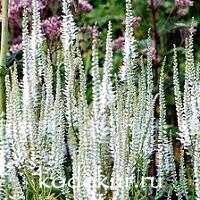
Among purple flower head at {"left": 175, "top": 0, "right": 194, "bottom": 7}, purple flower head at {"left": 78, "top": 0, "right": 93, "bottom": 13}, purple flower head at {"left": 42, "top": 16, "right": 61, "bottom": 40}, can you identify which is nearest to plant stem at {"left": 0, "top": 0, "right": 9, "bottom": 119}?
purple flower head at {"left": 42, "top": 16, "right": 61, "bottom": 40}

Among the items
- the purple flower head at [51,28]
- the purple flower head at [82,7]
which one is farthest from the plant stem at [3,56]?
the purple flower head at [82,7]

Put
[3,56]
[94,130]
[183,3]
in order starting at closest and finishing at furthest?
[94,130] → [3,56] → [183,3]

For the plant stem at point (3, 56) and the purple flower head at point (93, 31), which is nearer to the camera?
the plant stem at point (3, 56)

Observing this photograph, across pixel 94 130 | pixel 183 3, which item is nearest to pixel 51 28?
pixel 183 3

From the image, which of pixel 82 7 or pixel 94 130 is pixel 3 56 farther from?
pixel 94 130

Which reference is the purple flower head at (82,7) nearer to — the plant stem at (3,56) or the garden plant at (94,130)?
the plant stem at (3,56)

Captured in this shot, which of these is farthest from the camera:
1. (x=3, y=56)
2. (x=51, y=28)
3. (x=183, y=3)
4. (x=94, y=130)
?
(x=183, y=3)

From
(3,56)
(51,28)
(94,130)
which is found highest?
(51,28)

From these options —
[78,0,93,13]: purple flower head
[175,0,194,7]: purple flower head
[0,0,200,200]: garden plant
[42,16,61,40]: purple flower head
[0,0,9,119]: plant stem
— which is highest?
[175,0,194,7]: purple flower head

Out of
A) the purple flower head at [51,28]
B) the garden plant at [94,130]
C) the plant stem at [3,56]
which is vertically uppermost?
the purple flower head at [51,28]

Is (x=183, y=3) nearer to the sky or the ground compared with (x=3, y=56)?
nearer to the sky

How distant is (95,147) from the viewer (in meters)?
1.51

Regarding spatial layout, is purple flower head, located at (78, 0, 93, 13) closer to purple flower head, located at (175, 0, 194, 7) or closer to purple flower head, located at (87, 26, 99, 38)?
purple flower head, located at (87, 26, 99, 38)

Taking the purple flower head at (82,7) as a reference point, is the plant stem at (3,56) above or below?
below
